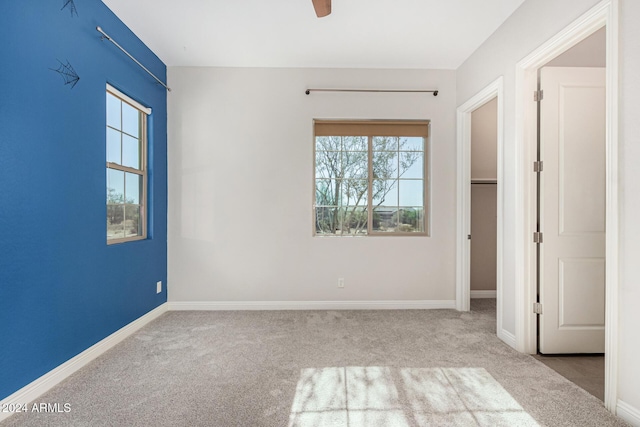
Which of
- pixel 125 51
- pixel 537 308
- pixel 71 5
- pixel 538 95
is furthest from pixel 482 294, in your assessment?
pixel 71 5

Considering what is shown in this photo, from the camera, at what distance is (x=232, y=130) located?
12.8 feet

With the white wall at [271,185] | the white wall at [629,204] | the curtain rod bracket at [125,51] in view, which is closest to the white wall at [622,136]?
the white wall at [629,204]

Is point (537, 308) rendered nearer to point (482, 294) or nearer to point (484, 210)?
point (482, 294)

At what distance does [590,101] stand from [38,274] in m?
4.04

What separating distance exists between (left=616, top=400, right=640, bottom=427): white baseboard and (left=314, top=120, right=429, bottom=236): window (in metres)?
2.41

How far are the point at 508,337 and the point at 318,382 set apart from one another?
1.74 m

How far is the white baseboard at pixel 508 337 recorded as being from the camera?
9.22ft

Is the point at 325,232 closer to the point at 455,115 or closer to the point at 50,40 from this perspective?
the point at 455,115

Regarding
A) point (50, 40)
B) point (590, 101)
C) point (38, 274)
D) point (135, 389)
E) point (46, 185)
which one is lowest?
point (135, 389)

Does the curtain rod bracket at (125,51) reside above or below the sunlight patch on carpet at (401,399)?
above

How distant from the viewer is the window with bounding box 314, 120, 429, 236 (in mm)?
4059

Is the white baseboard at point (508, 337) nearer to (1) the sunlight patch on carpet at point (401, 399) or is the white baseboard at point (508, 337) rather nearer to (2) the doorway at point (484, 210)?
(1) the sunlight patch on carpet at point (401, 399)

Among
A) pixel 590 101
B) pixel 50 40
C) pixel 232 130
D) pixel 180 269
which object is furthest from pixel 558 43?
pixel 180 269

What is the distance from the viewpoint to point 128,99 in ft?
10.2
